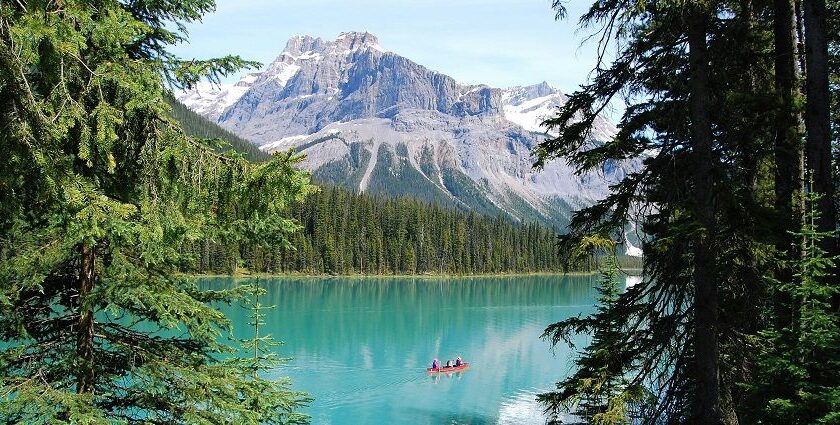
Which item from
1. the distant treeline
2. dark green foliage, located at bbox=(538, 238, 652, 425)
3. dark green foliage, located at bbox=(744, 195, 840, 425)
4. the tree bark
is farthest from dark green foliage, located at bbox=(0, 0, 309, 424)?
the distant treeline

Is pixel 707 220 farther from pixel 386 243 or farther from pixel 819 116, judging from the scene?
pixel 386 243

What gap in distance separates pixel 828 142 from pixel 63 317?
9732 millimetres

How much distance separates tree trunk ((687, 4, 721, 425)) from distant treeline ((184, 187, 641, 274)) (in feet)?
314

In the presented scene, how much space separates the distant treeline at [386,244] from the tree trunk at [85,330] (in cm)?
9512

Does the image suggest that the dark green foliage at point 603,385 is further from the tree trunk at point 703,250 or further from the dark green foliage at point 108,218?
the dark green foliage at point 108,218

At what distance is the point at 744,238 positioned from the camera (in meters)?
7.45

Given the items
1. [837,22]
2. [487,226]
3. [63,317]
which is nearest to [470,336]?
[837,22]

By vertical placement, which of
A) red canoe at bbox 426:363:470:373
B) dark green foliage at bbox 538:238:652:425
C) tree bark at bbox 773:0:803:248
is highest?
tree bark at bbox 773:0:803:248

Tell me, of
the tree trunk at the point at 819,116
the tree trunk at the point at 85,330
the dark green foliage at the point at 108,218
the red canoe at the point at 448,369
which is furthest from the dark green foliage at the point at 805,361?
the red canoe at the point at 448,369

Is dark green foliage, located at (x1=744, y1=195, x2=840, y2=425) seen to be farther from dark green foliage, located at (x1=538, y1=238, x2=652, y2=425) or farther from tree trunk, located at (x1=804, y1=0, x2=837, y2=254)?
dark green foliage, located at (x1=538, y1=238, x2=652, y2=425)

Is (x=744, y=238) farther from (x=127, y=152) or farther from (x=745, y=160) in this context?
(x=127, y=152)

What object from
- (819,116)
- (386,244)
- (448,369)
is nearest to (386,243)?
(386,244)

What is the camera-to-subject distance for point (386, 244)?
127438 mm

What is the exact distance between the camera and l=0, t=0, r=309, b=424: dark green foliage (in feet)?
15.9
